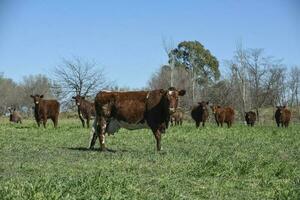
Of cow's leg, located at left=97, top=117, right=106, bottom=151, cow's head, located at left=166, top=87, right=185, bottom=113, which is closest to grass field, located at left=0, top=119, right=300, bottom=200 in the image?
cow's leg, located at left=97, top=117, right=106, bottom=151

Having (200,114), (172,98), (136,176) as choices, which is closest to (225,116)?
(200,114)

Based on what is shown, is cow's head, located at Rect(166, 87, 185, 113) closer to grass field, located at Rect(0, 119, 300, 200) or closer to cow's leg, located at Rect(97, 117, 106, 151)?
grass field, located at Rect(0, 119, 300, 200)

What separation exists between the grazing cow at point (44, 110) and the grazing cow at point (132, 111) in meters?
15.6

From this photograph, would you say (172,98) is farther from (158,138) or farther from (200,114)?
(200,114)

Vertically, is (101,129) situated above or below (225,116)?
below

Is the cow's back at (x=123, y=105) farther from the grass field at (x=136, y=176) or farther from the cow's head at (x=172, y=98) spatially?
the grass field at (x=136, y=176)

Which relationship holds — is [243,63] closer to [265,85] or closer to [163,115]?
[265,85]

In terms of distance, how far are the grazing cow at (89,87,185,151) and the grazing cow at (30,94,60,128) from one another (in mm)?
15602

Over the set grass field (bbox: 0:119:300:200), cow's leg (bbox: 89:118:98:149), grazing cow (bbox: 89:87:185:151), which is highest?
grazing cow (bbox: 89:87:185:151)

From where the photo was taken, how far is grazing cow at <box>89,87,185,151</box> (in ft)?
50.4

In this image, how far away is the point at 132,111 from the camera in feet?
50.6

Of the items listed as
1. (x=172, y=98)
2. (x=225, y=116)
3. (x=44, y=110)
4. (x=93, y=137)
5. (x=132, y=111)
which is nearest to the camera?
(x=172, y=98)

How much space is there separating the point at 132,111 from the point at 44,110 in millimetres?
16836

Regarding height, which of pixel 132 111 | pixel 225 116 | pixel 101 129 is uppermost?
pixel 225 116
